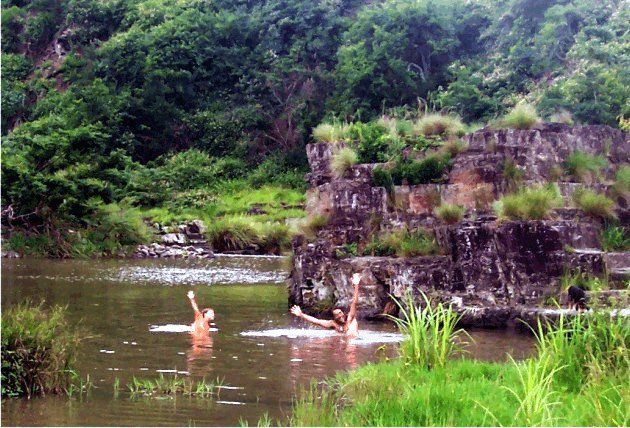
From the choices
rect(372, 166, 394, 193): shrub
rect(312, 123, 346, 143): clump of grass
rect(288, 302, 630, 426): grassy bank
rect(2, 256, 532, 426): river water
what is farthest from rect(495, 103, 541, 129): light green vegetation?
rect(288, 302, 630, 426): grassy bank

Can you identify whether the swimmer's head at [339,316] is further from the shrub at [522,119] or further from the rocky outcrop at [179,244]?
the rocky outcrop at [179,244]

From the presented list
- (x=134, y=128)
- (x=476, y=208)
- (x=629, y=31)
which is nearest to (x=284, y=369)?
(x=476, y=208)

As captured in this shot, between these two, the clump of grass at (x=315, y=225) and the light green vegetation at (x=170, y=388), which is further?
the clump of grass at (x=315, y=225)

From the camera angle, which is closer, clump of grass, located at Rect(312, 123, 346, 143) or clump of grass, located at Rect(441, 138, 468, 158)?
clump of grass, located at Rect(441, 138, 468, 158)

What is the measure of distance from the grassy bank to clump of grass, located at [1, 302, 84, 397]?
7.45 ft

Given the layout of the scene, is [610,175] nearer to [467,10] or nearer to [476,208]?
[476,208]

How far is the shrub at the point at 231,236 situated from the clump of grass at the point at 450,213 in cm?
1735

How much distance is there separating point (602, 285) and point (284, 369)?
5.95 meters

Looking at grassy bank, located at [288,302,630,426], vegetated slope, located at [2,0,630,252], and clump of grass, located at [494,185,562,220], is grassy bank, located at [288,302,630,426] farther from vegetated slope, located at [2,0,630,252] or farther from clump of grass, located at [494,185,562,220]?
vegetated slope, located at [2,0,630,252]

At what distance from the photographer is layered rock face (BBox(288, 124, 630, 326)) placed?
51.2 ft

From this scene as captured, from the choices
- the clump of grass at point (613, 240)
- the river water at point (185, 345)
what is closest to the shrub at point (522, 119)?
the clump of grass at point (613, 240)

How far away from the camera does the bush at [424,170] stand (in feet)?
61.5

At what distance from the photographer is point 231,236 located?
33875mm

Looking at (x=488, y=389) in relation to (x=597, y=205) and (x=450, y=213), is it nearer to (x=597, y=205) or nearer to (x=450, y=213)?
(x=450, y=213)
